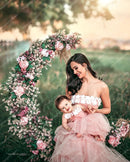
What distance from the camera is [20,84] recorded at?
289 cm

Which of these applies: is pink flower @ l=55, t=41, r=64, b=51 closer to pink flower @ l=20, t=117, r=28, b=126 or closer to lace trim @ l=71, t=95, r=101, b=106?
lace trim @ l=71, t=95, r=101, b=106

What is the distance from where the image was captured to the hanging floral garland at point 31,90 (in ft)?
9.52

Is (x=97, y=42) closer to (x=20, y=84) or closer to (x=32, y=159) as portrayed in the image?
(x=20, y=84)

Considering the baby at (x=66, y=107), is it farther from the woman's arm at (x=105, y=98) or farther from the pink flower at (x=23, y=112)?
the pink flower at (x=23, y=112)

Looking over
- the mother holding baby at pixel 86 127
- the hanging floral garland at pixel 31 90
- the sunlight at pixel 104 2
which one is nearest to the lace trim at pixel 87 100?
the mother holding baby at pixel 86 127

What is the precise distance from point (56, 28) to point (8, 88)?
2.79 metres

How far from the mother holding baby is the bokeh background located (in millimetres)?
825

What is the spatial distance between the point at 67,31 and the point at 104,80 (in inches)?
57.8

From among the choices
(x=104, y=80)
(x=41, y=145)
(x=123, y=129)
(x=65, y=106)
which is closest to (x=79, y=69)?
(x=65, y=106)

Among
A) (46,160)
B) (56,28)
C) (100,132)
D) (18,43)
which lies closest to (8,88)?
(46,160)

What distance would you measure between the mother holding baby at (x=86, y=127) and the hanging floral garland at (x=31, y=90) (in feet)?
1.20

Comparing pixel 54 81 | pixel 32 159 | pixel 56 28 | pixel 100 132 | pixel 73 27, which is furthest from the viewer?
pixel 56 28

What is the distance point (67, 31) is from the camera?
4730 mm

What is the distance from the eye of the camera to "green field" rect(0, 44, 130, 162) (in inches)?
142
